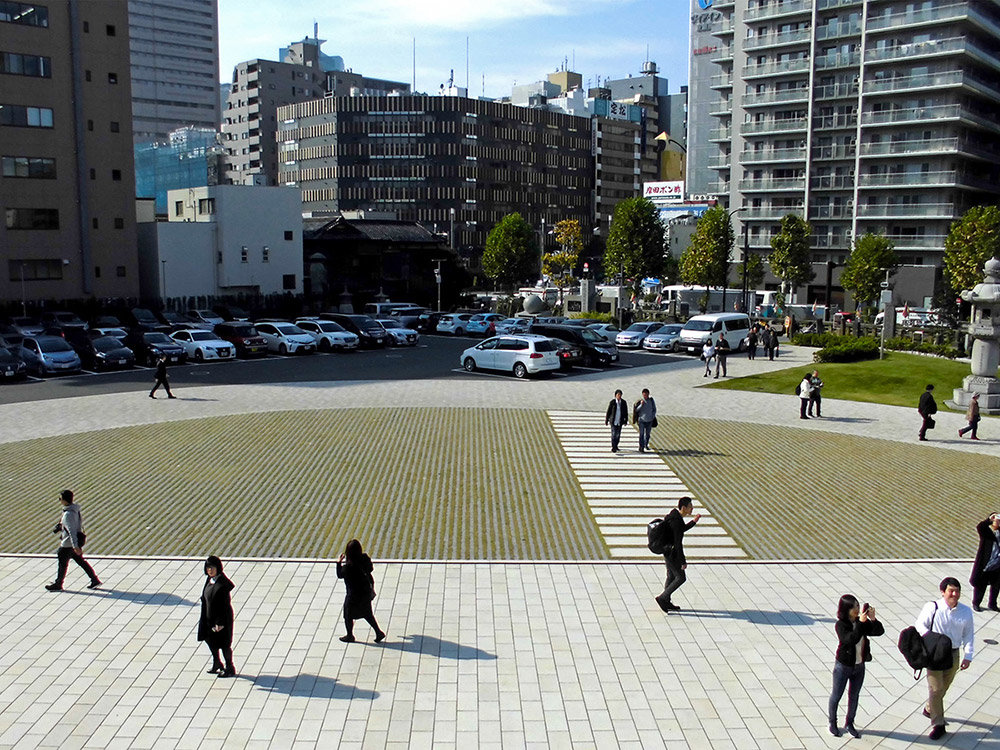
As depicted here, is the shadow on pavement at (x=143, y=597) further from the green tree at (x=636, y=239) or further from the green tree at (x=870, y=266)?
the green tree at (x=870, y=266)

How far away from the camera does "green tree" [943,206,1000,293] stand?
5391cm

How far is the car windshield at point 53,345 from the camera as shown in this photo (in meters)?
35.5

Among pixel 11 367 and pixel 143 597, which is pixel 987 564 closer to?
pixel 143 597

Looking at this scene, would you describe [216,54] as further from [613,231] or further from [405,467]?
[405,467]

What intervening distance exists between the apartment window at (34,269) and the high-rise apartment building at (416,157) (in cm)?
6068

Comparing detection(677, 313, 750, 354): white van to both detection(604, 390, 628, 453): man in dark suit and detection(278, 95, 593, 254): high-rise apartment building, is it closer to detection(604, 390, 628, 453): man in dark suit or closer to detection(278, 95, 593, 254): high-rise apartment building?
detection(604, 390, 628, 453): man in dark suit

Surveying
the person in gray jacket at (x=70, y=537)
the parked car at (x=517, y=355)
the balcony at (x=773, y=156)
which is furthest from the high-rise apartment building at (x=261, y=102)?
the person in gray jacket at (x=70, y=537)

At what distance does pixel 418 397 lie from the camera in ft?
96.7

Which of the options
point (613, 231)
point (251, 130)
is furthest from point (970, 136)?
point (251, 130)

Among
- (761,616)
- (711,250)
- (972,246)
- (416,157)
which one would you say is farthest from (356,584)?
(416,157)

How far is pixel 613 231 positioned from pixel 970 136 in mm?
28880

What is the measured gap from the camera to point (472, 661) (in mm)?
10234

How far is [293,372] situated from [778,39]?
57.5 meters

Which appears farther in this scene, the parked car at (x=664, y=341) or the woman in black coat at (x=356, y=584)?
the parked car at (x=664, y=341)
